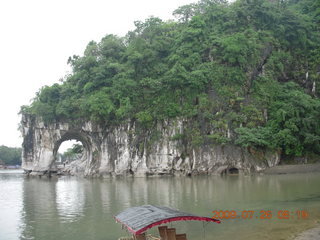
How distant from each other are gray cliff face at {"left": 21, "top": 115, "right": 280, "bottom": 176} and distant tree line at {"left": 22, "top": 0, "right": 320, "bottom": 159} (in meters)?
0.81

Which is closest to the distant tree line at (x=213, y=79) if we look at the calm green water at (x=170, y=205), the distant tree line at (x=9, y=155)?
the calm green water at (x=170, y=205)

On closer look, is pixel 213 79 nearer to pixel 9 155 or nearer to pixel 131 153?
pixel 131 153

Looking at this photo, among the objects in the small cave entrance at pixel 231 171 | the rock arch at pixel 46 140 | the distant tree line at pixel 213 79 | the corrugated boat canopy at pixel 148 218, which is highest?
the distant tree line at pixel 213 79

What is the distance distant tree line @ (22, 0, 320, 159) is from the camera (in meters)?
27.9

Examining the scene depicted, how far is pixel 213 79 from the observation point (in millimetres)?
29438

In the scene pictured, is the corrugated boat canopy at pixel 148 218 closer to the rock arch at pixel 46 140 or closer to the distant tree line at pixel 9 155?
the rock arch at pixel 46 140

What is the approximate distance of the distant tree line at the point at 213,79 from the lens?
91.7ft

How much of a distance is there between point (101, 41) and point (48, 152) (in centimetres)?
1278

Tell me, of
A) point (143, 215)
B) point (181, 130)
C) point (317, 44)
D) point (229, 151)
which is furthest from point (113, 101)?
point (143, 215)

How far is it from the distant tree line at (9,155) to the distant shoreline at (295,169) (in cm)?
5860

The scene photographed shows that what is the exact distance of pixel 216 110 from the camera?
95.1 ft

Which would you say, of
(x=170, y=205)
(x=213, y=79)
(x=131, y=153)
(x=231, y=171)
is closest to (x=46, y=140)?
(x=131, y=153)

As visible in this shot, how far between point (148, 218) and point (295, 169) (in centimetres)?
2172

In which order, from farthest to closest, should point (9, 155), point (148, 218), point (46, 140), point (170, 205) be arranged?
1. point (9, 155)
2. point (46, 140)
3. point (170, 205)
4. point (148, 218)
